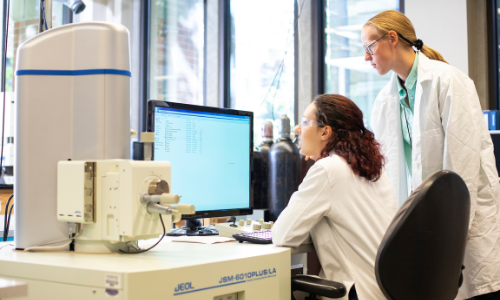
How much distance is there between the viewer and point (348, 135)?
1.38m

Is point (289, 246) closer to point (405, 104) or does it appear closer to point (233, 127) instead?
point (233, 127)

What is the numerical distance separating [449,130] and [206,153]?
798 mm

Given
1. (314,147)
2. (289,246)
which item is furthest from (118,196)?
(314,147)

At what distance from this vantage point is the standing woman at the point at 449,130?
4.85 ft

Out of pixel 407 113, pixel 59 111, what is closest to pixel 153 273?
pixel 59 111

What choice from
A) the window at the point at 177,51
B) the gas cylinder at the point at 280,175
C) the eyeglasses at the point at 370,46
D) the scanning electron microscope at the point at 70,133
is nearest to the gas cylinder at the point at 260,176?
the gas cylinder at the point at 280,175

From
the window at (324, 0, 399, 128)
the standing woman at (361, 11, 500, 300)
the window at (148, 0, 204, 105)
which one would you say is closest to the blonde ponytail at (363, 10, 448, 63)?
the standing woman at (361, 11, 500, 300)

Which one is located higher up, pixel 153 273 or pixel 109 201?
pixel 109 201

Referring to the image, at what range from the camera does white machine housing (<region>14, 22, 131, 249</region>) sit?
109cm

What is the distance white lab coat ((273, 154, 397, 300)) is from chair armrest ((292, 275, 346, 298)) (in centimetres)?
9

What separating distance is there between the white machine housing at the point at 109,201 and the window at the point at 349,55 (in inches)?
113

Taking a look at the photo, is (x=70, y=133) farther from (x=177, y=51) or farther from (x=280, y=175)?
(x=177, y=51)

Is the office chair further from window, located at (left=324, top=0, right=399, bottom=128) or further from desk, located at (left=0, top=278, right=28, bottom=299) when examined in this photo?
window, located at (left=324, top=0, right=399, bottom=128)

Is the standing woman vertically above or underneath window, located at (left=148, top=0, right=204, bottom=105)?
underneath
